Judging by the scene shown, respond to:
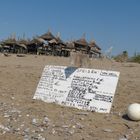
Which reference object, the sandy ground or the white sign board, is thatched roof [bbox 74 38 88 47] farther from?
the white sign board

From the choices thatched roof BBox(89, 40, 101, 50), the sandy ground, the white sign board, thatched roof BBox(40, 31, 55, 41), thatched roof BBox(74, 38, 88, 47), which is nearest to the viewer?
the sandy ground

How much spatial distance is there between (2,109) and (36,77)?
5.24 m

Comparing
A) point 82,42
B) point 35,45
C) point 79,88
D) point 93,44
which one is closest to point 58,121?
point 79,88

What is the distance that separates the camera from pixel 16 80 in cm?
1410

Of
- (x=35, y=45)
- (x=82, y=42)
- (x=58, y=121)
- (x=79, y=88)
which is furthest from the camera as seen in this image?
(x=35, y=45)

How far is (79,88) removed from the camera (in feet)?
32.9

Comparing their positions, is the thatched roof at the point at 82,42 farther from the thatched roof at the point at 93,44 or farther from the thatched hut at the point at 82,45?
the thatched roof at the point at 93,44

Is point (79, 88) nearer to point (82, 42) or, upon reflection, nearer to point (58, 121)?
point (58, 121)

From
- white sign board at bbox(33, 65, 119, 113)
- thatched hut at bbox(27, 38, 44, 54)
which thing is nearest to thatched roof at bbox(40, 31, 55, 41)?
thatched hut at bbox(27, 38, 44, 54)

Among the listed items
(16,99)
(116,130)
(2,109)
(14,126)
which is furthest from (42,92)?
(116,130)

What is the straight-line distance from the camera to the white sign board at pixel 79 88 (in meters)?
9.52

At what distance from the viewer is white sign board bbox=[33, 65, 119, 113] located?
9.52 m

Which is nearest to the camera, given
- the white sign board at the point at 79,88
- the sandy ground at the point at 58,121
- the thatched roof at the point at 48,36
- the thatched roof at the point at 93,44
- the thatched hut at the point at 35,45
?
the sandy ground at the point at 58,121

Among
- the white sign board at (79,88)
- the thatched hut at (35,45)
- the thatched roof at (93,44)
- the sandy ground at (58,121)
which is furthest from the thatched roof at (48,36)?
the white sign board at (79,88)
